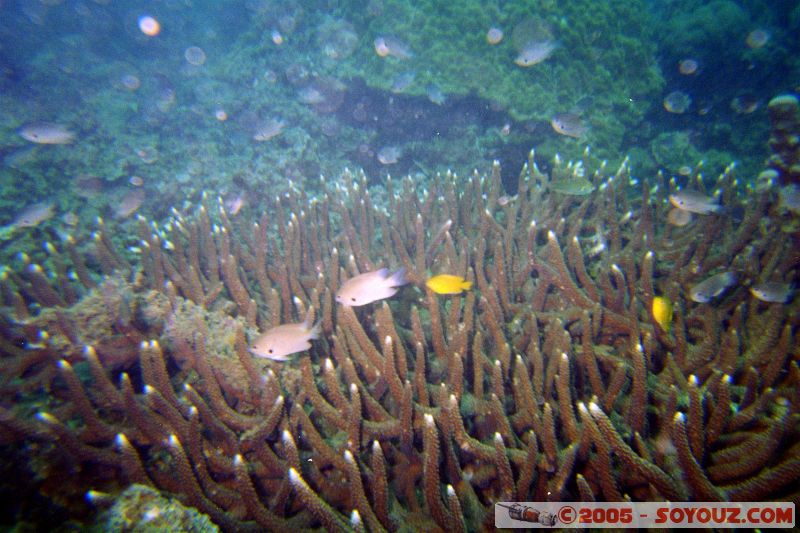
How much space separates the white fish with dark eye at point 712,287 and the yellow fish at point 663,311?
1.53ft

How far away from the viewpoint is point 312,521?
2.55 meters

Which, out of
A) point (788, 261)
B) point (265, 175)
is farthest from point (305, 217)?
point (788, 261)

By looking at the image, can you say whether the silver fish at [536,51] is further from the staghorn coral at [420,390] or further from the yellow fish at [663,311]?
the yellow fish at [663,311]

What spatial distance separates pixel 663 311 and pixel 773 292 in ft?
3.52

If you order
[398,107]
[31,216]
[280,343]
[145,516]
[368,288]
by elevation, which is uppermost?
[398,107]

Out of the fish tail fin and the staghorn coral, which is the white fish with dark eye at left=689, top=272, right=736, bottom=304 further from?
the fish tail fin

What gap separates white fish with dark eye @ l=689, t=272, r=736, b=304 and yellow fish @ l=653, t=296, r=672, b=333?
466 millimetres

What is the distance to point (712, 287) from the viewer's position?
3.60 metres

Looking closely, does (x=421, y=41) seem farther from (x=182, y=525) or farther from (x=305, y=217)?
(x=182, y=525)

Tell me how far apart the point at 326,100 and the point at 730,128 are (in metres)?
A: 11.0

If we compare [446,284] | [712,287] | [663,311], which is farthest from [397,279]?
[712,287]

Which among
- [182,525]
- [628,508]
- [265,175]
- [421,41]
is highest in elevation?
[421,41]

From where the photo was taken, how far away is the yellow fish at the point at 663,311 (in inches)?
131

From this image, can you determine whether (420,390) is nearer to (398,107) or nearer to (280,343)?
(280,343)
